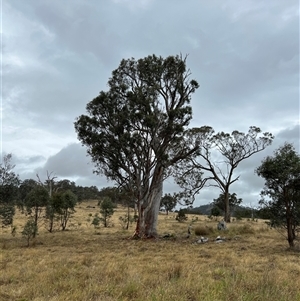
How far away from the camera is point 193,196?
28984 mm

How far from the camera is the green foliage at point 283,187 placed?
46.6 feet

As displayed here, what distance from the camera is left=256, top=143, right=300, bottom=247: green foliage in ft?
46.6

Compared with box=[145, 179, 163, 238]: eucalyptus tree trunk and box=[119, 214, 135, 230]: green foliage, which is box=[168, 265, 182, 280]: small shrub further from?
box=[119, 214, 135, 230]: green foliage

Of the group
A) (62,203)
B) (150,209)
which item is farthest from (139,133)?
(62,203)

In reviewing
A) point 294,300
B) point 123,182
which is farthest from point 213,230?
point 294,300

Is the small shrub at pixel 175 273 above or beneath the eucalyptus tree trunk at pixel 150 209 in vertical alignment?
beneath

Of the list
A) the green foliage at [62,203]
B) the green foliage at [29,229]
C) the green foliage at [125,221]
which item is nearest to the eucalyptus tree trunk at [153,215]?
the green foliage at [29,229]

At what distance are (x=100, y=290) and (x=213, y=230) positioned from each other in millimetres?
20257

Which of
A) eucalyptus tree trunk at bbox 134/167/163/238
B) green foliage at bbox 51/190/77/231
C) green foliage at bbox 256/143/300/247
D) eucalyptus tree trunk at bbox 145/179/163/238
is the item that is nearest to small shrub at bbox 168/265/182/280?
green foliage at bbox 256/143/300/247

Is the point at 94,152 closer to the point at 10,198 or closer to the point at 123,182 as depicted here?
the point at 123,182

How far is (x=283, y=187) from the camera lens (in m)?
14.7

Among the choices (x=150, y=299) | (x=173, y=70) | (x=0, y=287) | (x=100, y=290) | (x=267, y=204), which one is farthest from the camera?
(x=173, y=70)

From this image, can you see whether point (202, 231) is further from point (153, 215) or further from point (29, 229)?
point (29, 229)

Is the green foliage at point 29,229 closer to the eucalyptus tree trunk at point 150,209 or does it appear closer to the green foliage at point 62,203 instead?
the eucalyptus tree trunk at point 150,209
